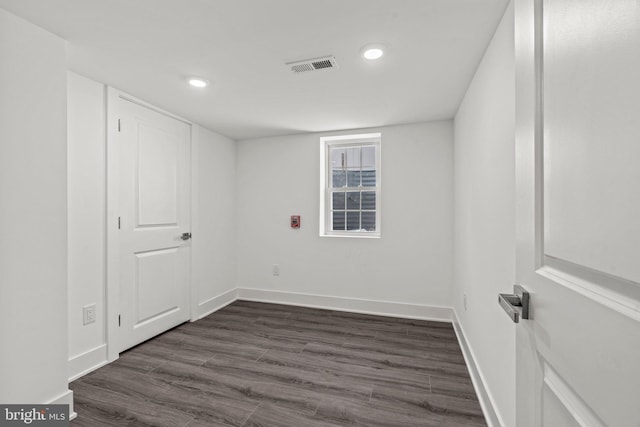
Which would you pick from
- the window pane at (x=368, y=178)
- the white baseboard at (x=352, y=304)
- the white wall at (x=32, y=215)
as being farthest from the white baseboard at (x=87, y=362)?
the window pane at (x=368, y=178)

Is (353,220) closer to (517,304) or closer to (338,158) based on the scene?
(338,158)

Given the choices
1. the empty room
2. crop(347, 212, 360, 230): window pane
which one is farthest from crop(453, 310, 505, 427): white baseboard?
crop(347, 212, 360, 230): window pane

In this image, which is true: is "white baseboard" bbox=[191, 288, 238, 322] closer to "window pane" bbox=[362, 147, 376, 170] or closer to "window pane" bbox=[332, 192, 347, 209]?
"window pane" bbox=[332, 192, 347, 209]

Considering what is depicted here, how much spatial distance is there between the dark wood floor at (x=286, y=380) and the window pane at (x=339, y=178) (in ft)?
5.69

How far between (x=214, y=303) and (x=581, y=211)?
12.3 ft

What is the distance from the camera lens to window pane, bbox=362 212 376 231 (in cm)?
362

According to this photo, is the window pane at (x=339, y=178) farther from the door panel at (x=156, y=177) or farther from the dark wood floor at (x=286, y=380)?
the door panel at (x=156, y=177)

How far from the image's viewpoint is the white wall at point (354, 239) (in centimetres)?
324

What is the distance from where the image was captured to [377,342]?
8.82 feet

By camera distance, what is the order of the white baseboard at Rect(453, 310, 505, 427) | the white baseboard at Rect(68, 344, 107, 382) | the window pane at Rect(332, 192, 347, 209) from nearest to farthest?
1. the white baseboard at Rect(453, 310, 505, 427)
2. the white baseboard at Rect(68, 344, 107, 382)
3. the window pane at Rect(332, 192, 347, 209)

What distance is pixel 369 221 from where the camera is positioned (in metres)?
3.64

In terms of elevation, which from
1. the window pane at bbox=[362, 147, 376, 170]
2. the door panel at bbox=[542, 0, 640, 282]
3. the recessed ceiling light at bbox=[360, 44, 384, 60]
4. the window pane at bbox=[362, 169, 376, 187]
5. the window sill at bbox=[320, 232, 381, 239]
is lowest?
the window sill at bbox=[320, 232, 381, 239]

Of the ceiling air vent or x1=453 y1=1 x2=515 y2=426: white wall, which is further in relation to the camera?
the ceiling air vent

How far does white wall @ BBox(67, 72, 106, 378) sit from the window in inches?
90.0
